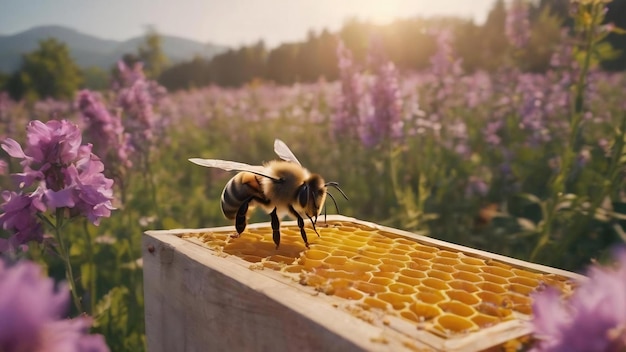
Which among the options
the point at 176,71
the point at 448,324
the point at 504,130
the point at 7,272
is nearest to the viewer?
the point at 7,272

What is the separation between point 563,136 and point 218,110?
6726 millimetres

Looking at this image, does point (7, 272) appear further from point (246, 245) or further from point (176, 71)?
point (176, 71)

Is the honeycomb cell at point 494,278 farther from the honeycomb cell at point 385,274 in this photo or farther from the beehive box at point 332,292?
the honeycomb cell at point 385,274

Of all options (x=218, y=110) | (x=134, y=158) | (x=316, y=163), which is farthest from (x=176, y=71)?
(x=134, y=158)

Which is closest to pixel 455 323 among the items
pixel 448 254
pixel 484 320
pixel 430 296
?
pixel 484 320

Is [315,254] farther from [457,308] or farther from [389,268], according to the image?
[457,308]

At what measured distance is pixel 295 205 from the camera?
220 cm

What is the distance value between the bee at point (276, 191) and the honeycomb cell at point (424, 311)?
712 millimetres

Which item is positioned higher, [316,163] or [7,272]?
[7,272]

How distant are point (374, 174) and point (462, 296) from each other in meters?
4.37

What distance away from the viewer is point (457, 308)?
1.50m

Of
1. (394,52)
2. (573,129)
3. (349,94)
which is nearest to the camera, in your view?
(573,129)

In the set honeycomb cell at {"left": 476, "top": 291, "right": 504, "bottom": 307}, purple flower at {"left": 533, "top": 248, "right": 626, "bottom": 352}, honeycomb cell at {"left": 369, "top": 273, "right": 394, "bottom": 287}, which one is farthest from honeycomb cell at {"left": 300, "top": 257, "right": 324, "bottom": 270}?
purple flower at {"left": 533, "top": 248, "right": 626, "bottom": 352}

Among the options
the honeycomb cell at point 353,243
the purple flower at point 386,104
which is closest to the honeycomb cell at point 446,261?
the honeycomb cell at point 353,243
